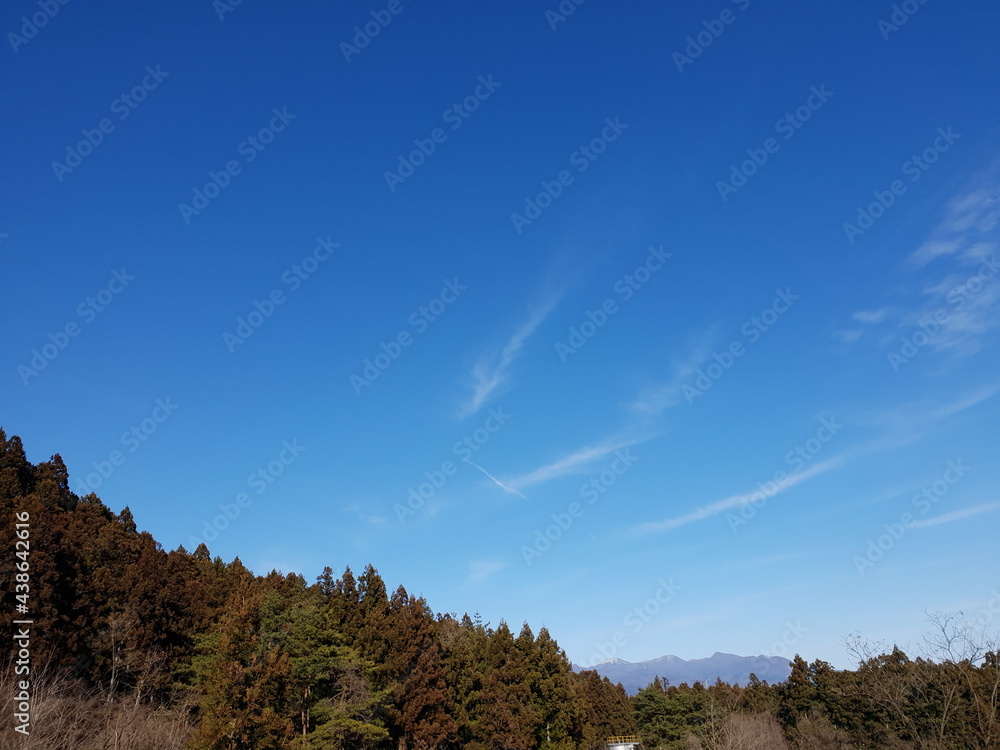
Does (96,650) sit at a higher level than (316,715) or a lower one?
higher

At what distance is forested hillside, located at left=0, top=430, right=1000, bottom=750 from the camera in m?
24.8

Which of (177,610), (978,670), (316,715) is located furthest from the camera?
(978,670)

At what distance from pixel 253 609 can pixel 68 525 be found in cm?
1850

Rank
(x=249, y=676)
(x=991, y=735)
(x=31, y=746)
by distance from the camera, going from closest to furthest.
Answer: (x=31, y=746) → (x=249, y=676) → (x=991, y=735)

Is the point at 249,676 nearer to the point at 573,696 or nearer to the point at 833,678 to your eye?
the point at 573,696

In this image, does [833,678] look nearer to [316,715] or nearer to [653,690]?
[653,690]

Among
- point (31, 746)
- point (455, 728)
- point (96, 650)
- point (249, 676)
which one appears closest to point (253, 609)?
point (249, 676)

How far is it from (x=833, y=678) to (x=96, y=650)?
6307 cm

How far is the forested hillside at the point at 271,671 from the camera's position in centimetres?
2483

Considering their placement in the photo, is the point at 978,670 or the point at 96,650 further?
the point at 978,670

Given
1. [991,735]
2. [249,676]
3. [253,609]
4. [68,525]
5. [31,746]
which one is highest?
[68,525]

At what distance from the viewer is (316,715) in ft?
107

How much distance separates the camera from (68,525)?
122 feet

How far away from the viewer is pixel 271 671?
2533 centimetres
